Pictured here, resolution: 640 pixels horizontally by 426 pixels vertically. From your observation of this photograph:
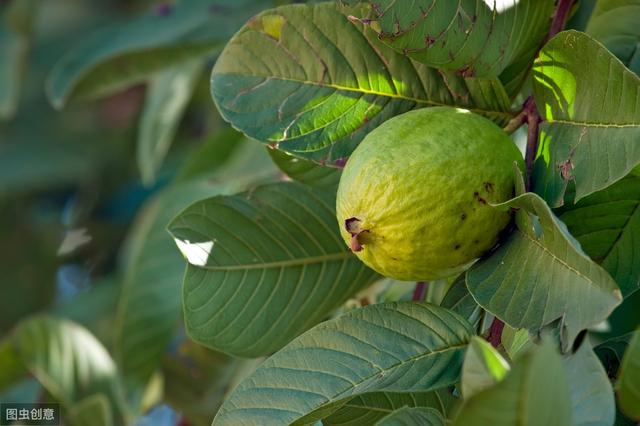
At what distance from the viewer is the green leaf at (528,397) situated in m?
0.62

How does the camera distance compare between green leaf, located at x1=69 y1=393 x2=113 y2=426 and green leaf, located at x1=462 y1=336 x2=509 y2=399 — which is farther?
green leaf, located at x1=69 y1=393 x2=113 y2=426

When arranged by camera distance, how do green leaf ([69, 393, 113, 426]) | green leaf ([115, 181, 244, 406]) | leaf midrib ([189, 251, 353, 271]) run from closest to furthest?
leaf midrib ([189, 251, 353, 271])
green leaf ([69, 393, 113, 426])
green leaf ([115, 181, 244, 406])

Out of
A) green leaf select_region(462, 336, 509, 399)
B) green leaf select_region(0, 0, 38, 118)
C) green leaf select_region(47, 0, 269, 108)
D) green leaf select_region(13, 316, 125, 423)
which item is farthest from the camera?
green leaf select_region(0, 0, 38, 118)

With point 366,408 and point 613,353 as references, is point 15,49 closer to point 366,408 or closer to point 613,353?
point 366,408

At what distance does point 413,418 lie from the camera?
82 cm

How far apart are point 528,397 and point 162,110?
1.65m

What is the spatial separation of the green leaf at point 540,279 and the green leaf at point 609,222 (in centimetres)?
9

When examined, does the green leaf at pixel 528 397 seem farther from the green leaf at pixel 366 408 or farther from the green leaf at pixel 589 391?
the green leaf at pixel 366 408

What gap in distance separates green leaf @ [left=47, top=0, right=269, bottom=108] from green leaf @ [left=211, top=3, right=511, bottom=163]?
95 centimetres

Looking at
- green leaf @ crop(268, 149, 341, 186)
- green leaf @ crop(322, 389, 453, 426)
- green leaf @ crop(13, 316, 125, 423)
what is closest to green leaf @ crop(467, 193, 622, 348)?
green leaf @ crop(322, 389, 453, 426)

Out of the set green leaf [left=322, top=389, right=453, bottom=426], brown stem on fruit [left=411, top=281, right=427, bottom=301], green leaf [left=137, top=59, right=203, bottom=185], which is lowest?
green leaf [left=137, top=59, right=203, bottom=185]

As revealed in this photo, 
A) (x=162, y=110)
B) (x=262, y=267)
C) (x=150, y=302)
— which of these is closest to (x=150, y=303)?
(x=150, y=302)

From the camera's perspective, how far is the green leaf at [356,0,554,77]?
95cm

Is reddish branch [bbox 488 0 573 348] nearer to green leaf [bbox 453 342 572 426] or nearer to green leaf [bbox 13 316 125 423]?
green leaf [bbox 453 342 572 426]
